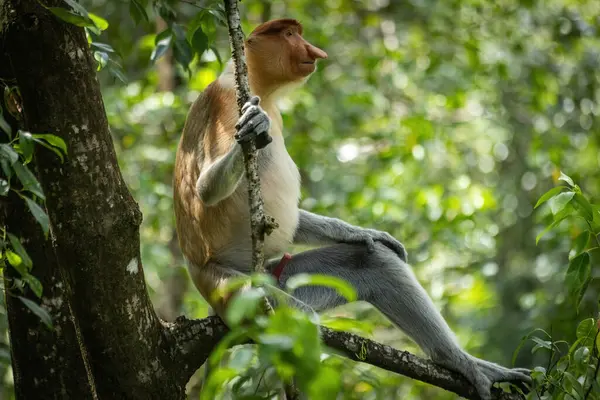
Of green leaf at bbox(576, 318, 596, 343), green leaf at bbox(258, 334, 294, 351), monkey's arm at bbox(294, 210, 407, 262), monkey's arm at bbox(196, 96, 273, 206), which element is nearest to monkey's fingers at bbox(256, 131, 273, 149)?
monkey's arm at bbox(196, 96, 273, 206)

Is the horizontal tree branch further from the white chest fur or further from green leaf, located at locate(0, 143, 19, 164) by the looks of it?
green leaf, located at locate(0, 143, 19, 164)

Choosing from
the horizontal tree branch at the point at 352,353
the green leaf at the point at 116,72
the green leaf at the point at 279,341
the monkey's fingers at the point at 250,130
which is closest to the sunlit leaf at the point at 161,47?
the green leaf at the point at 116,72

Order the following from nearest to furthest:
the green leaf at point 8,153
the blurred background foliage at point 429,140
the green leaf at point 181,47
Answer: the green leaf at point 8,153, the green leaf at point 181,47, the blurred background foliage at point 429,140

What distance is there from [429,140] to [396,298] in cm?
255

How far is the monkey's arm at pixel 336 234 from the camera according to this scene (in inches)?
131

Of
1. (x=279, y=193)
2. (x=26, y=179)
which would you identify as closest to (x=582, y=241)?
(x=279, y=193)

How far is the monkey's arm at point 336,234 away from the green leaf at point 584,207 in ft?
3.88

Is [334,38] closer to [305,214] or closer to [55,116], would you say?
[305,214]

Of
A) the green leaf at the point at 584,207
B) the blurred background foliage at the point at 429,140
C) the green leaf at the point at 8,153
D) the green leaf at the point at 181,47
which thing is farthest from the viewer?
the blurred background foliage at the point at 429,140

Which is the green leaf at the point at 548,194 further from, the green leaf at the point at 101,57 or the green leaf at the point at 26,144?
the green leaf at the point at 101,57

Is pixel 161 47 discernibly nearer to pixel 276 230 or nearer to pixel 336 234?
pixel 276 230

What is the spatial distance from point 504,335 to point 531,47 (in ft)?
8.09

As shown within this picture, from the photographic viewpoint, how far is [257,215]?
6.66 feet

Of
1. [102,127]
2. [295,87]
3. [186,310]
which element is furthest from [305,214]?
[186,310]
